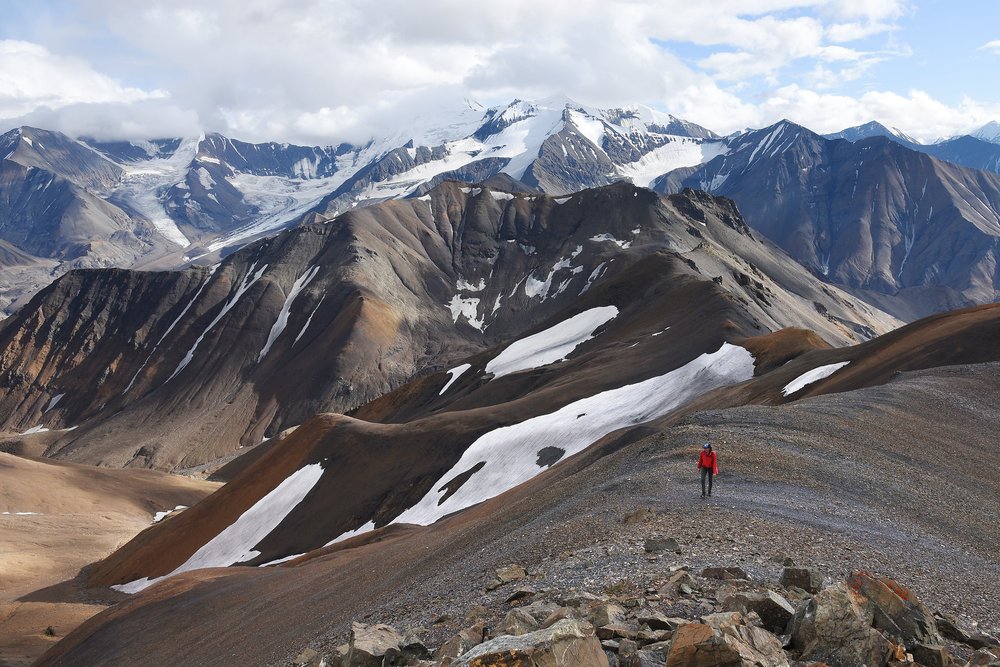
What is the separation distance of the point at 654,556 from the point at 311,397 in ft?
516

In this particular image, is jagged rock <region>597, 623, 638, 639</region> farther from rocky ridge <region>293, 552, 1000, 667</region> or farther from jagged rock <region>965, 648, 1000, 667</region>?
jagged rock <region>965, 648, 1000, 667</region>

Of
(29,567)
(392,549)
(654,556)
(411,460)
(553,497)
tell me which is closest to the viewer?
(654,556)

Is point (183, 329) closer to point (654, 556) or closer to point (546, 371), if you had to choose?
point (546, 371)

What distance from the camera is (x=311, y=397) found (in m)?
167

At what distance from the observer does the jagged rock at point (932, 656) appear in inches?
422

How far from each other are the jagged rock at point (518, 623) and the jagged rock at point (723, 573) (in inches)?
132

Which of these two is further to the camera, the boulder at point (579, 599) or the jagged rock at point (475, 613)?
the jagged rock at point (475, 613)

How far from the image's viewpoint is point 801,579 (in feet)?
43.9

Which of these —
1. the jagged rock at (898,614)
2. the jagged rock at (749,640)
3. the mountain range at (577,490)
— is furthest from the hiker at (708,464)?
the jagged rock at (749,640)

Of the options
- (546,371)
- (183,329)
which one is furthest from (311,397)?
(546,371)

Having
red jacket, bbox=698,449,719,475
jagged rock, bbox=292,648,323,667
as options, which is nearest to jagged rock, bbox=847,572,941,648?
red jacket, bbox=698,449,719,475

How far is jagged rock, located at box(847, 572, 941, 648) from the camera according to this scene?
37.4ft

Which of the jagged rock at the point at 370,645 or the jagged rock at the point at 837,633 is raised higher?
the jagged rock at the point at 370,645

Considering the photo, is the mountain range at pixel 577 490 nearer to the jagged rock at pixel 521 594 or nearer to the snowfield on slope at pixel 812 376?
the jagged rock at pixel 521 594
